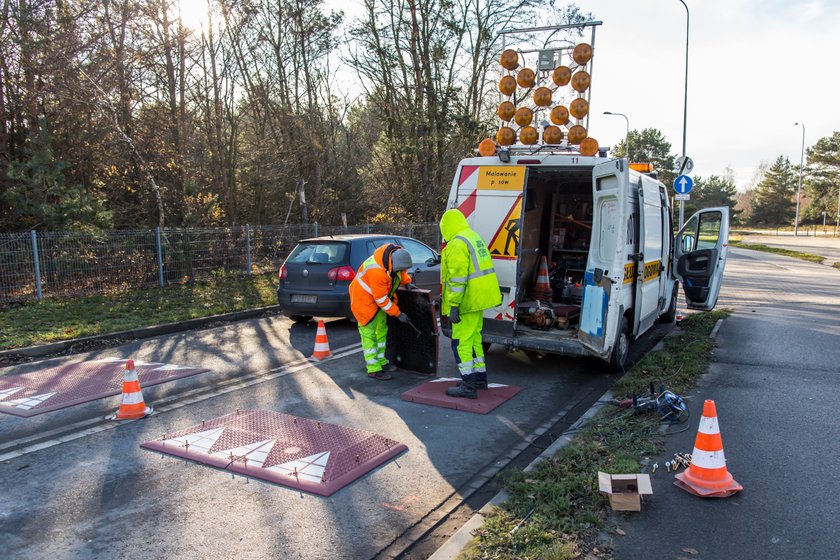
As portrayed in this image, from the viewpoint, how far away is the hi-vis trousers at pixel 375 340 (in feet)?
22.0

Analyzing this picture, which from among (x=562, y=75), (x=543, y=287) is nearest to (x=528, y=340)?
(x=543, y=287)

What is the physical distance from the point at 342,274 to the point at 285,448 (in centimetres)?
488

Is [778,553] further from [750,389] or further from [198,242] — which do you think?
[198,242]

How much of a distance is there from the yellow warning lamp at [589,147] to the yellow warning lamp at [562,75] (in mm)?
1655

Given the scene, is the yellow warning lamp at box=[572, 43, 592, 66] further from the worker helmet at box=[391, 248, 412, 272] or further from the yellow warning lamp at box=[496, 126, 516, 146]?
the worker helmet at box=[391, 248, 412, 272]

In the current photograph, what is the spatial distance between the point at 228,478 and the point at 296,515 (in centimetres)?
78

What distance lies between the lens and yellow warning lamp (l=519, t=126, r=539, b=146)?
290 inches

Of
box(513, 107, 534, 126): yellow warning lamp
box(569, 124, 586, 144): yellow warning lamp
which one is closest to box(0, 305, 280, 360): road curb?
box(513, 107, 534, 126): yellow warning lamp

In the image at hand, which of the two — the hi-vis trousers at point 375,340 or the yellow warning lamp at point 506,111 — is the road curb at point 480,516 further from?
the yellow warning lamp at point 506,111

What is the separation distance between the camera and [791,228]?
7812cm

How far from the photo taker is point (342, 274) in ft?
30.3

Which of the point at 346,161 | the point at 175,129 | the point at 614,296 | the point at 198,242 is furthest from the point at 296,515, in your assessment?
the point at 346,161

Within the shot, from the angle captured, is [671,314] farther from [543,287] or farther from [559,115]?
[559,115]

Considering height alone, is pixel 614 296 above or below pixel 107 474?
above
